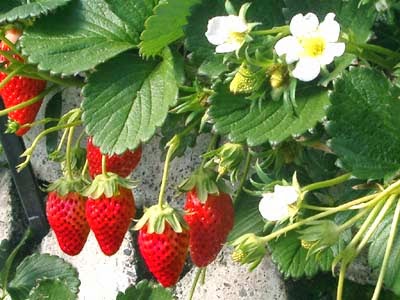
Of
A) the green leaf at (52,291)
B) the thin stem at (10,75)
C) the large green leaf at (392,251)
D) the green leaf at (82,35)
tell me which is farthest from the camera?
the green leaf at (52,291)

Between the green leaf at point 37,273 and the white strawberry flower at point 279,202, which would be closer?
the white strawberry flower at point 279,202

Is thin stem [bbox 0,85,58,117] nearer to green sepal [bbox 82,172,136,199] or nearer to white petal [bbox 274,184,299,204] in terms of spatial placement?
green sepal [bbox 82,172,136,199]

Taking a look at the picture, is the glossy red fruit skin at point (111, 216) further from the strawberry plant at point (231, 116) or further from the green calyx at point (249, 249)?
the green calyx at point (249, 249)

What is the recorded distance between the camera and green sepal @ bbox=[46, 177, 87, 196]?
121cm

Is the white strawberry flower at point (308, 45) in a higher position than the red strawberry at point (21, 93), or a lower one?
higher

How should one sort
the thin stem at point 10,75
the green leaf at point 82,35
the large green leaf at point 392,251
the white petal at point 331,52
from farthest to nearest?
1. the thin stem at point 10,75
2. the green leaf at point 82,35
3. the large green leaf at point 392,251
4. the white petal at point 331,52

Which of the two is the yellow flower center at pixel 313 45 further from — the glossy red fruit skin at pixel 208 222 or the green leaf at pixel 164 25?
the glossy red fruit skin at pixel 208 222

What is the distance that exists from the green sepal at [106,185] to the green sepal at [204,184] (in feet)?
0.28

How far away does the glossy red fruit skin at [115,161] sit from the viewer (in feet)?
3.86

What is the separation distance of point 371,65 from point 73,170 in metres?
0.44

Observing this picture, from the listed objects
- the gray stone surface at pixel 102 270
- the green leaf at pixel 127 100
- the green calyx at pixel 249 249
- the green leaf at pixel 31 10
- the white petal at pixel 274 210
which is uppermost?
the green leaf at pixel 31 10

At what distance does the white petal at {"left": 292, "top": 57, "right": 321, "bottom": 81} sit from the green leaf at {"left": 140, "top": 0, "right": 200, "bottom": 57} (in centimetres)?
17

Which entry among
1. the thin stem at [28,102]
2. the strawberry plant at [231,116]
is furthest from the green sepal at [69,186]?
the thin stem at [28,102]

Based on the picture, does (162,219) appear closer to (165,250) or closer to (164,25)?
(165,250)
